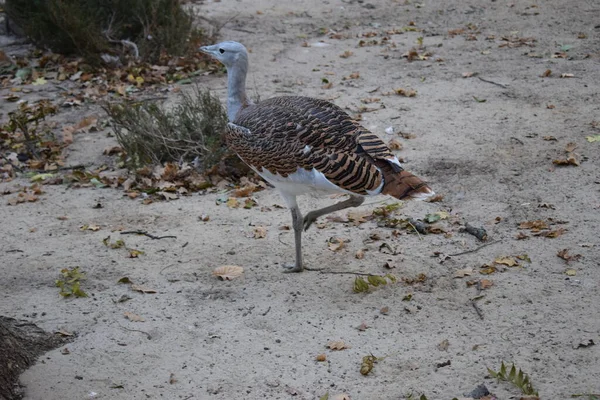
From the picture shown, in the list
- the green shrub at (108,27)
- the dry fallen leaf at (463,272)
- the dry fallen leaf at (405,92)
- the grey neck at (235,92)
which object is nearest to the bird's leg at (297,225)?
the grey neck at (235,92)

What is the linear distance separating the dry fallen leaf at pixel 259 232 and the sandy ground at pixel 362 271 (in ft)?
0.15

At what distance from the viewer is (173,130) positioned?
6.98 meters

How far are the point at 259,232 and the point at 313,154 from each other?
3.88ft

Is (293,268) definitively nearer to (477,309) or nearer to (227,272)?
(227,272)

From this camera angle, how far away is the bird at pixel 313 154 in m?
4.46

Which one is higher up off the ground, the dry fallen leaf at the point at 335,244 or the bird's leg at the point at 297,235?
the bird's leg at the point at 297,235

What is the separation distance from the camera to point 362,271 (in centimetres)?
490

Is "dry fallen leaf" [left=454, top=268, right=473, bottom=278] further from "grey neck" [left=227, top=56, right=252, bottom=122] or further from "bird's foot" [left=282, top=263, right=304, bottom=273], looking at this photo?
"grey neck" [left=227, top=56, right=252, bottom=122]

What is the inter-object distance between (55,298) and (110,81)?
499 cm

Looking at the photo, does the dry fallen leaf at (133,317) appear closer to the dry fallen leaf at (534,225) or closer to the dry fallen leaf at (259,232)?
the dry fallen leaf at (259,232)

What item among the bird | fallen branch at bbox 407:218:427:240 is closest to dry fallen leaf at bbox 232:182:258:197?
the bird

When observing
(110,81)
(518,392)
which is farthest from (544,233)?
(110,81)

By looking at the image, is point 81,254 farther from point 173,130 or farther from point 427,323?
point 427,323

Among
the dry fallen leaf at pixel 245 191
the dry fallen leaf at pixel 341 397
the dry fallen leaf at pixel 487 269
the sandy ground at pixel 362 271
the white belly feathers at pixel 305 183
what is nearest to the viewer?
the dry fallen leaf at pixel 341 397
